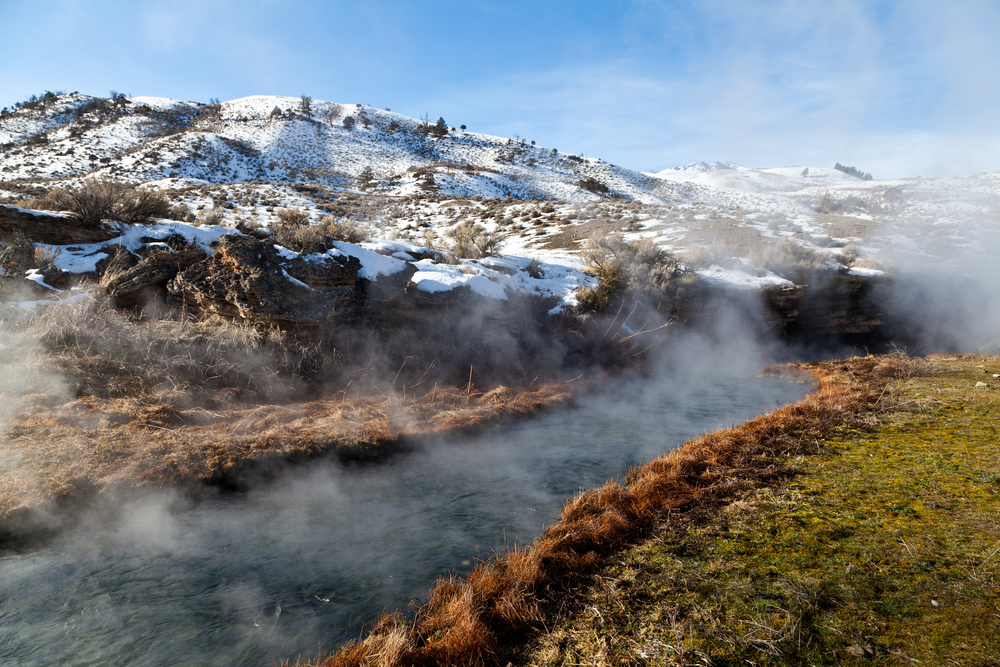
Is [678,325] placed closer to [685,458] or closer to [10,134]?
[685,458]

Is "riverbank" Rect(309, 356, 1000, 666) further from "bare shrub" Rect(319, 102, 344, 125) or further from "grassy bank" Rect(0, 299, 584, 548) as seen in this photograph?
"bare shrub" Rect(319, 102, 344, 125)

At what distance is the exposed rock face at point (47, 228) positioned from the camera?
840 centimetres

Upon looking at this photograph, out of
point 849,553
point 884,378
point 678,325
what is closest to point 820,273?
point 678,325

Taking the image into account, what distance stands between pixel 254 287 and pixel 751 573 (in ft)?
28.5

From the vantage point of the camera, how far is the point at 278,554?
422 cm

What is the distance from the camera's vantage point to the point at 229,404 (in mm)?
7219

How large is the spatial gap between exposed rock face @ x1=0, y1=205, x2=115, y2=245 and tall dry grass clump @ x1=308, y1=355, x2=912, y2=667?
1035 centimetres

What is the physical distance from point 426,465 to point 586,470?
2.33 meters

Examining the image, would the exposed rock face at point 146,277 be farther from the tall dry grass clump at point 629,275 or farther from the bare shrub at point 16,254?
the tall dry grass clump at point 629,275

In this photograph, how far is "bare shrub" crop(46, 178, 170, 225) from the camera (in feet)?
29.7

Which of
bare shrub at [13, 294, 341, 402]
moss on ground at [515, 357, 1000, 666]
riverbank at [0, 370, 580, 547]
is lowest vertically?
riverbank at [0, 370, 580, 547]

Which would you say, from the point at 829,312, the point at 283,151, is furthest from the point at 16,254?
the point at 283,151

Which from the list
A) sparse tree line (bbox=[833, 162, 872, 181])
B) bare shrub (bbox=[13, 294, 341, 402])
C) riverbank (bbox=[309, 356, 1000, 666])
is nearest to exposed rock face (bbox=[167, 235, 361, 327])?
bare shrub (bbox=[13, 294, 341, 402])

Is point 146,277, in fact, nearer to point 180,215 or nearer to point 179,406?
point 179,406
